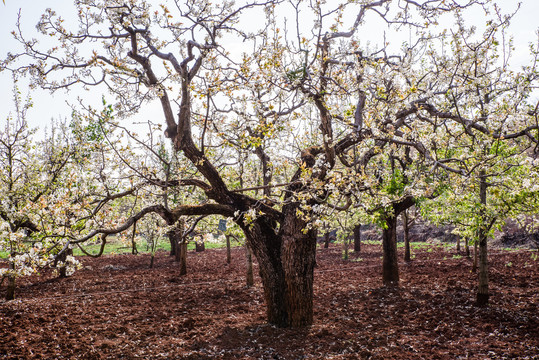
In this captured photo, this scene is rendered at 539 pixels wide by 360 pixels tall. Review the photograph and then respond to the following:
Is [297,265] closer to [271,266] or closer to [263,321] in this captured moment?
[271,266]

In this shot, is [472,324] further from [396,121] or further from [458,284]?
[396,121]

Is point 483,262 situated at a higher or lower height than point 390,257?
higher

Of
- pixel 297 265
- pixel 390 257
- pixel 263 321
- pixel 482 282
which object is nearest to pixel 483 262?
pixel 482 282

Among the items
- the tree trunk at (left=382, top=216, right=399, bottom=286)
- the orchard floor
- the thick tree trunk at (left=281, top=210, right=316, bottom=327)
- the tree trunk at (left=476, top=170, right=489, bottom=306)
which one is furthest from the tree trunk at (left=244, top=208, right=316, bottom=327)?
the tree trunk at (left=382, top=216, right=399, bottom=286)

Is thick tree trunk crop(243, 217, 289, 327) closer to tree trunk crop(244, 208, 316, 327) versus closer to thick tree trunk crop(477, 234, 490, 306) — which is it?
tree trunk crop(244, 208, 316, 327)

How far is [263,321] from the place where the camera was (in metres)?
9.16

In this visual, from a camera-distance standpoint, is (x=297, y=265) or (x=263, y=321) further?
(x=263, y=321)

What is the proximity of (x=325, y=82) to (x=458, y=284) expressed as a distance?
907cm

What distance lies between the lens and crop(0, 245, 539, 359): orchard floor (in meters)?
7.07

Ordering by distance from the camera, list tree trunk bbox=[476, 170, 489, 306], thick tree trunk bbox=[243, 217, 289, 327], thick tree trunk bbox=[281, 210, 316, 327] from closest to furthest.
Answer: thick tree trunk bbox=[281, 210, 316, 327], thick tree trunk bbox=[243, 217, 289, 327], tree trunk bbox=[476, 170, 489, 306]

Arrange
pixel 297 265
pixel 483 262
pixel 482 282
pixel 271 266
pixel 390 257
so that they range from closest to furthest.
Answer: pixel 297 265 → pixel 271 266 → pixel 483 262 → pixel 482 282 → pixel 390 257

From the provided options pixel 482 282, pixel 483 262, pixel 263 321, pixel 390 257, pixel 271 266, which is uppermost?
pixel 271 266

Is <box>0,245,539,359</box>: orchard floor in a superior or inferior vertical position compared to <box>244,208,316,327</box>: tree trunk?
inferior

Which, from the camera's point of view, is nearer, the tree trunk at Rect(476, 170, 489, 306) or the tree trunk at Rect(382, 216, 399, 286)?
the tree trunk at Rect(476, 170, 489, 306)
